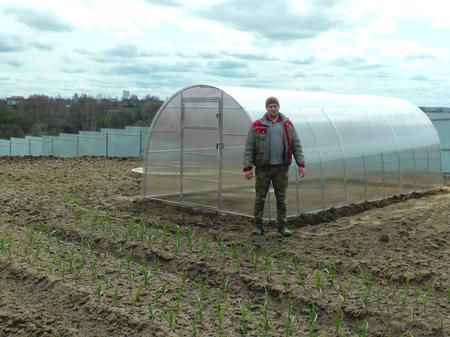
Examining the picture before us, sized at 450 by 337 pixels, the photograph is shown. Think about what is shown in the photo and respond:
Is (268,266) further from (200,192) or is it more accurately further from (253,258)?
(200,192)

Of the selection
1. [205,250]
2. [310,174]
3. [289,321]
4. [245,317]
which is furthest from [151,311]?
[310,174]

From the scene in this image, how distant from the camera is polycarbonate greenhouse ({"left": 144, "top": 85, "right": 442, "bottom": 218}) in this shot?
440 inches

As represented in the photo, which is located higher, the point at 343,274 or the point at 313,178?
the point at 313,178

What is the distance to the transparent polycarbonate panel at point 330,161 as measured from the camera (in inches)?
456

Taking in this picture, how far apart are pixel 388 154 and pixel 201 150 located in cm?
461

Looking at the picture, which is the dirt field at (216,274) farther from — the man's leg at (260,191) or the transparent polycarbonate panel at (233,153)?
the transparent polycarbonate panel at (233,153)

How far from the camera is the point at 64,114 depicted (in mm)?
46781

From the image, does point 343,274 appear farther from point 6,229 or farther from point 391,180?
point 391,180

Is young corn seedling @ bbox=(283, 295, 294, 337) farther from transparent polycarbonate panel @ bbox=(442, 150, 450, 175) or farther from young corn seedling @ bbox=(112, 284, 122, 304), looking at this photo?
transparent polycarbonate panel @ bbox=(442, 150, 450, 175)

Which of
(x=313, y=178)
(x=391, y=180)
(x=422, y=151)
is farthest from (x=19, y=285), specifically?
(x=422, y=151)

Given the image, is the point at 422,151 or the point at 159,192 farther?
the point at 422,151

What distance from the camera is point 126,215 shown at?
34.8 ft

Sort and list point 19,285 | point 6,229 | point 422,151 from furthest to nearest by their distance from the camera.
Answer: point 422,151
point 6,229
point 19,285

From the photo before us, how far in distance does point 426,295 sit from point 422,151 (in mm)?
9598
